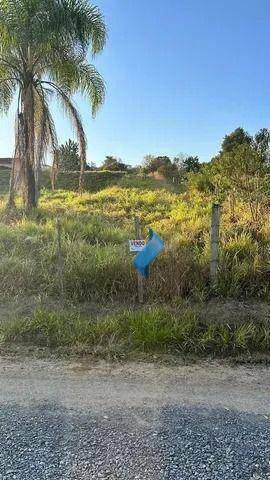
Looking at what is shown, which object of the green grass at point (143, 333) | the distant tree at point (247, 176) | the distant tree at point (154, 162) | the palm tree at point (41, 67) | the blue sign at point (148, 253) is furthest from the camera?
the distant tree at point (154, 162)

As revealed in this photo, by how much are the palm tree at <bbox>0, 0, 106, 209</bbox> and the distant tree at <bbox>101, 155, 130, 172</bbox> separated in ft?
90.2

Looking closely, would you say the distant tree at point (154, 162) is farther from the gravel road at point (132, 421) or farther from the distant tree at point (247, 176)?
the gravel road at point (132, 421)

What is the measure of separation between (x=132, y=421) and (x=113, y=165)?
133 ft

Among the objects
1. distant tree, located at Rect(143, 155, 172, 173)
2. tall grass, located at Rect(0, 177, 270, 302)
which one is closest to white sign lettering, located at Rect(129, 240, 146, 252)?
tall grass, located at Rect(0, 177, 270, 302)

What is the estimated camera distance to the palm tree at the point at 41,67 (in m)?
9.77

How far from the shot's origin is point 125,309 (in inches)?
179

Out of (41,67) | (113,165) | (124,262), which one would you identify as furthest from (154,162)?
(124,262)

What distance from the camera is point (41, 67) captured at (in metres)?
11.2

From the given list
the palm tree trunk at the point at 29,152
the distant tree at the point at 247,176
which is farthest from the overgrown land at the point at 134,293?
the palm tree trunk at the point at 29,152

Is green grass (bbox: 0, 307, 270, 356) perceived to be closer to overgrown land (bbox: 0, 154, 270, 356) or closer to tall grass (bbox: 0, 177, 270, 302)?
overgrown land (bbox: 0, 154, 270, 356)

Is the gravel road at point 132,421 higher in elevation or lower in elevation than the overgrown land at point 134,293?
lower

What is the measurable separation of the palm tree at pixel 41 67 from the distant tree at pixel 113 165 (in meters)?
27.5

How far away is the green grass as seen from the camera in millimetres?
3832

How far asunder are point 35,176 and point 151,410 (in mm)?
9337
